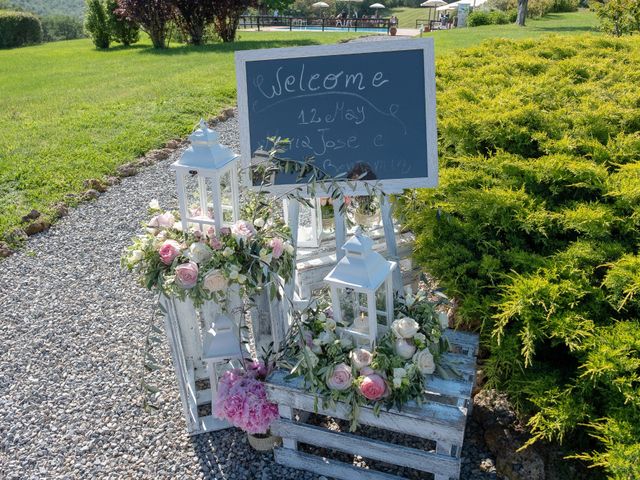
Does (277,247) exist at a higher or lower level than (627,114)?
lower

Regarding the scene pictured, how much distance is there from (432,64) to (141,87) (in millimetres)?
8761

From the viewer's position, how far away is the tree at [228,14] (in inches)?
625

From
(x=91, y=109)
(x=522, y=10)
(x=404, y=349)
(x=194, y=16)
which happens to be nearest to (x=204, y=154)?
(x=404, y=349)

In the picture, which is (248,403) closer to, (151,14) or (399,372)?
(399,372)

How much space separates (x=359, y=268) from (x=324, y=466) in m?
0.99

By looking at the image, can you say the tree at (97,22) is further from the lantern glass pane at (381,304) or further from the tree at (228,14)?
the lantern glass pane at (381,304)

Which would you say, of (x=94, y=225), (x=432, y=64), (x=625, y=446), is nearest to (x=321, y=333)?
(x=625, y=446)

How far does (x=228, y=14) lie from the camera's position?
16281mm

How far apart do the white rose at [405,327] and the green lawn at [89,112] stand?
4.14 m

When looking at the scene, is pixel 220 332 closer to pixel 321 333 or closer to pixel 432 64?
pixel 321 333

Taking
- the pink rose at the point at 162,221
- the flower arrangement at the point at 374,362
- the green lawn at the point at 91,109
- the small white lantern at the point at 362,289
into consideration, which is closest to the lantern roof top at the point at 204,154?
the pink rose at the point at 162,221

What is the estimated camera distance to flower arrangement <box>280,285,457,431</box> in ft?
7.38

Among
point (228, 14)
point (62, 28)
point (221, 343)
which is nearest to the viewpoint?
point (221, 343)

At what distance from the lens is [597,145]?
10.3ft
